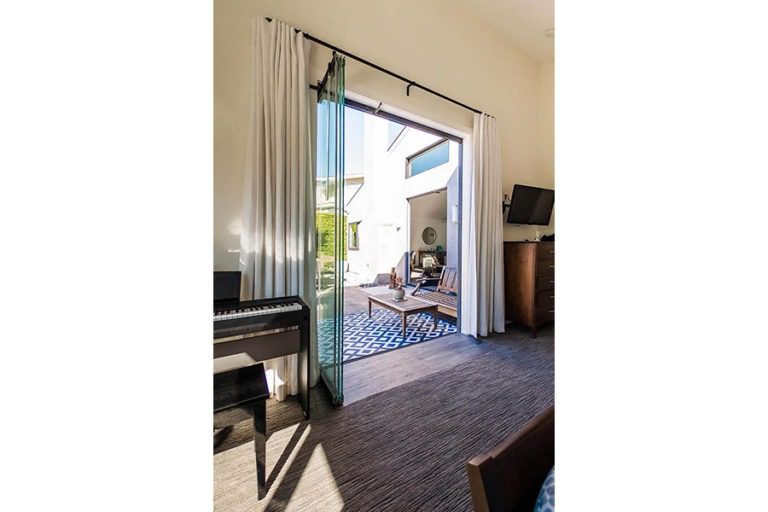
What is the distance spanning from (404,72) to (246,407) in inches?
117

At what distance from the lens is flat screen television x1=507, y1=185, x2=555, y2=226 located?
3.46 meters

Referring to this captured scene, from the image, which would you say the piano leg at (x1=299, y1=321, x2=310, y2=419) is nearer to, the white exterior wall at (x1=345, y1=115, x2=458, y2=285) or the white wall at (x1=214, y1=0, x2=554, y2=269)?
the white wall at (x1=214, y1=0, x2=554, y2=269)


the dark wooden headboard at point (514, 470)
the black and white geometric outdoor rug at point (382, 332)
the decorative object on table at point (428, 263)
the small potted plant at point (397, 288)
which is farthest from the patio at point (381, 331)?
the decorative object on table at point (428, 263)

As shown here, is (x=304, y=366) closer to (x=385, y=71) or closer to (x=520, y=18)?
(x=385, y=71)

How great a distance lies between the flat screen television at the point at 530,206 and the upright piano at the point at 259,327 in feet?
9.72

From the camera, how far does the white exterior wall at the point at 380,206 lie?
305 inches

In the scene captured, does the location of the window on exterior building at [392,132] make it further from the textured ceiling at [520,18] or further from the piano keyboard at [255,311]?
the piano keyboard at [255,311]

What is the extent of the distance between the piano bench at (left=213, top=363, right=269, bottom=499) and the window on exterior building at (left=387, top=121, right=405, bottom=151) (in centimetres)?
739

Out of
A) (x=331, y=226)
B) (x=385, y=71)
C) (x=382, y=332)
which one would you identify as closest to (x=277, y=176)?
(x=331, y=226)

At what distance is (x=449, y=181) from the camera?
19.9ft

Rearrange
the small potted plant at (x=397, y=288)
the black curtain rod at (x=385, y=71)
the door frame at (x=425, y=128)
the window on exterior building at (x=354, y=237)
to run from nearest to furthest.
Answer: the black curtain rod at (x=385, y=71)
the door frame at (x=425, y=128)
the small potted plant at (x=397, y=288)
the window on exterior building at (x=354, y=237)
